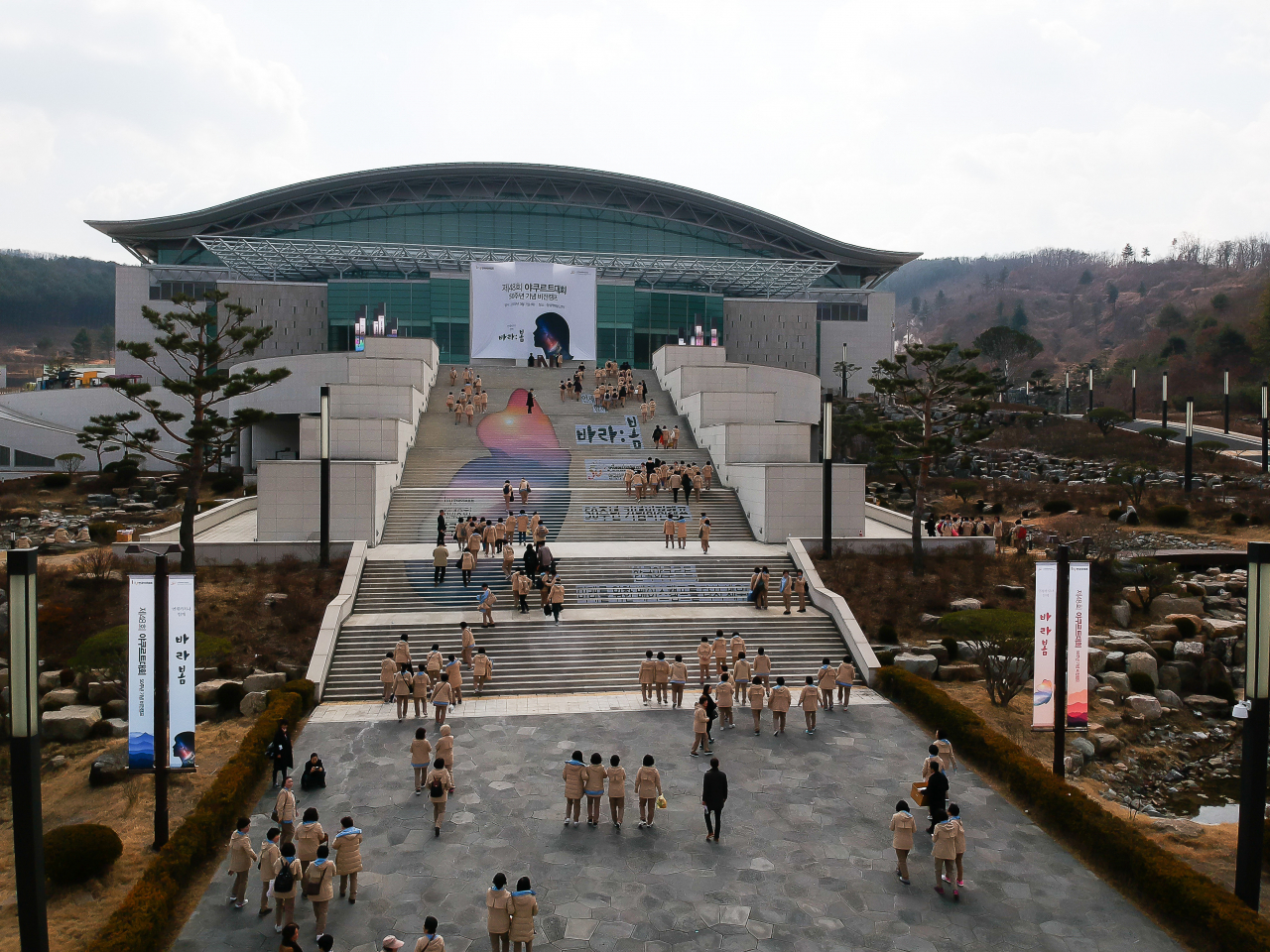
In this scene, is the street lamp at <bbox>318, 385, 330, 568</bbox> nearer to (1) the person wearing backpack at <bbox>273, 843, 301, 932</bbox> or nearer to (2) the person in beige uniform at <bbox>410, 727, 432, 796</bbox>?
(2) the person in beige uniform at <bbox>410, 727, 432, 796</bbox>

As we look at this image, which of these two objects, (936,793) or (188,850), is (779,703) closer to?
(936,793)

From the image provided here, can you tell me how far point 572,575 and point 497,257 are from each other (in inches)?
1270

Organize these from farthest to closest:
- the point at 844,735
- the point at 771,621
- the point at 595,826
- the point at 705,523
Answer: the point at 705,523
the point at 771,621
the point at 844,735
the point at 595,826

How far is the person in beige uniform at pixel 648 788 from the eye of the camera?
11305mm

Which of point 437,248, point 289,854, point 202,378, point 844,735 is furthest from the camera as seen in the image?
point 437,248

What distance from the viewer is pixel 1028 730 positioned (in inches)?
607

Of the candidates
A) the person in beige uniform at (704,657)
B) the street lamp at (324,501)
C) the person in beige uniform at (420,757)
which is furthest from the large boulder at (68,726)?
the person in beige uniform at (704,657)

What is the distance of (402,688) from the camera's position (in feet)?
49.7

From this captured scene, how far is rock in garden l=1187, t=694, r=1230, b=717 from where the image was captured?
57.8ft

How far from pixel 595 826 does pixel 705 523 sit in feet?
42.9

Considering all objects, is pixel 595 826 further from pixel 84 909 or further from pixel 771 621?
pixel 771 621

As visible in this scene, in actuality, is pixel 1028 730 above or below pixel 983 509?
below

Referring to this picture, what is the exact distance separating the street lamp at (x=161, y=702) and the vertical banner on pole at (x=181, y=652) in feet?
1.34

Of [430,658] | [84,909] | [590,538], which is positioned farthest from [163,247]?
[84,909]
